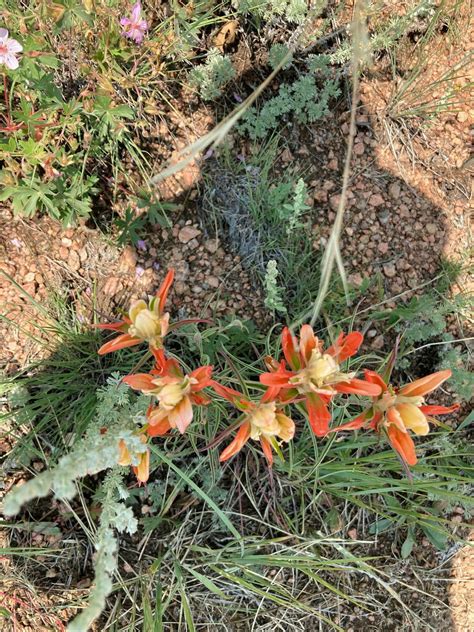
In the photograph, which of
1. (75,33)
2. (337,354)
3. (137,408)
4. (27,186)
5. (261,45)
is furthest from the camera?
(261,45)

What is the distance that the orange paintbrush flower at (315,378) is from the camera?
1.11 metres

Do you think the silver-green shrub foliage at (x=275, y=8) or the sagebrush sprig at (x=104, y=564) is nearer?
the sagebrush sprig at (x=104, y=564)

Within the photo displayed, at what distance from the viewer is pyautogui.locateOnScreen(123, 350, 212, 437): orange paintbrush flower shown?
3.71 feet

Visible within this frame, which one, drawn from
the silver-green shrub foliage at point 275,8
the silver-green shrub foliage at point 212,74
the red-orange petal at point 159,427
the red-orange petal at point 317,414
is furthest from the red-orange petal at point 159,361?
the silver-green shrub foliage at point 275,8

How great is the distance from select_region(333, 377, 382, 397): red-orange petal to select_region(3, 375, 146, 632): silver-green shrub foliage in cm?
47

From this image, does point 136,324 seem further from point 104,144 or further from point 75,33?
point 75,33

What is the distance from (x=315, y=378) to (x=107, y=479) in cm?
64

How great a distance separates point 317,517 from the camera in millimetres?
2008

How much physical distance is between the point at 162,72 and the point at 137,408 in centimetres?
137

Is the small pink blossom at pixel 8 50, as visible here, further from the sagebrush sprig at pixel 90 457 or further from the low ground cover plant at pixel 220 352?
the sagebrush sprig at pixel 90 457

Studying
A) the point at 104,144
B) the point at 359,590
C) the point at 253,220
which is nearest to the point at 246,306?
the point at 253,220

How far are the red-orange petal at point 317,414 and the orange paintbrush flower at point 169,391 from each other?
0.76 ft

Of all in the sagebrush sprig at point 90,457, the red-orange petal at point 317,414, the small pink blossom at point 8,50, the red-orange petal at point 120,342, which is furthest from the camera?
the small pink blossom at point 8,50

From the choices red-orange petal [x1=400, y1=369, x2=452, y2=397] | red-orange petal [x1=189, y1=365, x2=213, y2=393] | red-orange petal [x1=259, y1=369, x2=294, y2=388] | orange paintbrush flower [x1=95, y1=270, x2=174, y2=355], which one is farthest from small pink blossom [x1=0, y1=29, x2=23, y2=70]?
red-orange petal [x1=400, y1=369, x2=452, y2=397]
